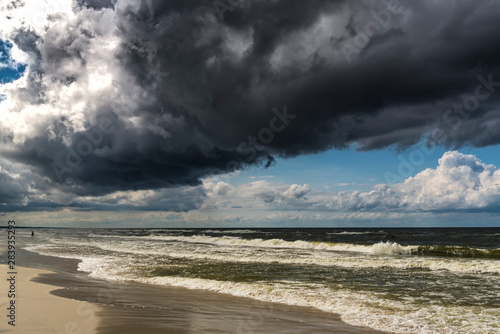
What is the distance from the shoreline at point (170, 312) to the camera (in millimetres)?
8219

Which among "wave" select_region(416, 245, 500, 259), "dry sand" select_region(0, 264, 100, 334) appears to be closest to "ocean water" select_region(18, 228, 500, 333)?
"dry sand" select_region(0, 264, 100, 334)

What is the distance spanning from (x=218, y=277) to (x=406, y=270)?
10684 mm

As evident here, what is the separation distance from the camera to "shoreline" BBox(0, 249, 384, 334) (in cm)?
822

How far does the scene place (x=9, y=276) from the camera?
15297mm

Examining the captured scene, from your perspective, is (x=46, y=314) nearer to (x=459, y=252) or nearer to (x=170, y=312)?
(x=170, y=312)

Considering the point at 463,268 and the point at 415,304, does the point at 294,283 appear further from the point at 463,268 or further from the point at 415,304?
the point at 463,268

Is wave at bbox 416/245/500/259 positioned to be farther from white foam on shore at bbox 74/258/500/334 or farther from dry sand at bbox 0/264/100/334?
dry sand at bbox 0/264/100/334

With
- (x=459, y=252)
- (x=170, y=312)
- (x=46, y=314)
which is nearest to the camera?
(x=46, y=314)

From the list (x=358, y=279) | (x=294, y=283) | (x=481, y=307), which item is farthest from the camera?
(x=358, y=279)

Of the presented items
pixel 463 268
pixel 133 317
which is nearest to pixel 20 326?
pixel 133 317

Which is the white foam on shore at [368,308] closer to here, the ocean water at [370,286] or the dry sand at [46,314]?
the ocean water at [370,286]

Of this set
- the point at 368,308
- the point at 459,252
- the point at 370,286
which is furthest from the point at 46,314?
the point at 459,252

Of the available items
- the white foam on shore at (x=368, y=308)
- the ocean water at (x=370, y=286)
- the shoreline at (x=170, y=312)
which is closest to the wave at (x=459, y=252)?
the ocean water at (x=370, y=286)

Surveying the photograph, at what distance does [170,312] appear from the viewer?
9.81 meters
